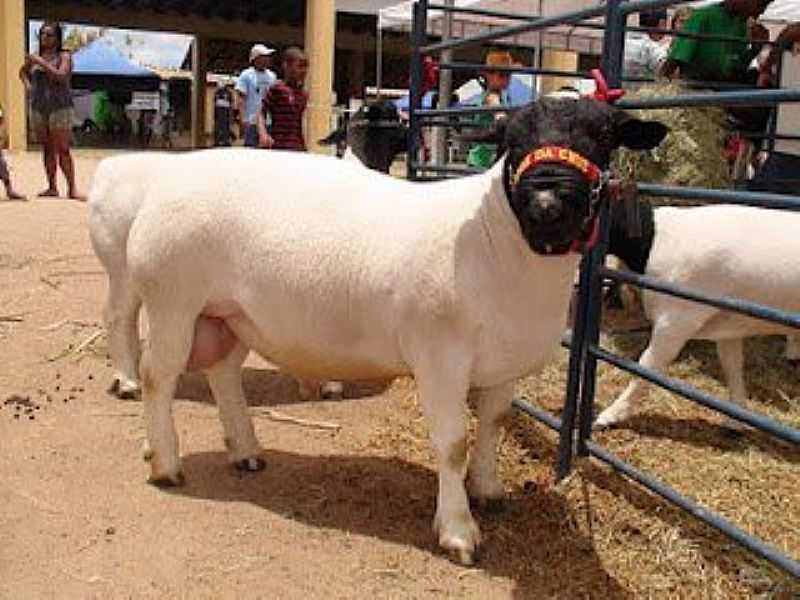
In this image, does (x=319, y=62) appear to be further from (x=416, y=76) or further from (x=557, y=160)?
(x=557, y=160)

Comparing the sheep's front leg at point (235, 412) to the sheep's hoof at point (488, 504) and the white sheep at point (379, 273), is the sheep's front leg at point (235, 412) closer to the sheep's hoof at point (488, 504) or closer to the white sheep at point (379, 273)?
the white sheep at point (379, 273)

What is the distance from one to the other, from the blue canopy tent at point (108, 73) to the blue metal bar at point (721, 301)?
38.3 m

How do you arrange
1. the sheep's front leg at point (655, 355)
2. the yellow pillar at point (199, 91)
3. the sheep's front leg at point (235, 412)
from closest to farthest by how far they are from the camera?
the sheep's front leg at point (235, 412) < the sheep's front leg at point (655, 355) < the yellow pillar at point (199, 91)

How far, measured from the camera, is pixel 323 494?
384cm

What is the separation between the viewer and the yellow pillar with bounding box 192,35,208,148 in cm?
3150

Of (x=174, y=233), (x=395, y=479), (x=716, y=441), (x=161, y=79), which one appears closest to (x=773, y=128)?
(x=716, y=441)

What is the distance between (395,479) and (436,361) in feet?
3.14

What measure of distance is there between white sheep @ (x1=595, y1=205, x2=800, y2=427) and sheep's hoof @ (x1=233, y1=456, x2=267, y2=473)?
5.81 ft

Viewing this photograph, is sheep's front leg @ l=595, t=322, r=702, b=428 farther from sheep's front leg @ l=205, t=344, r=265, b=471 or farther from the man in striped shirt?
the man in striped shirt

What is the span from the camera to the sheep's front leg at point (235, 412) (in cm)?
403

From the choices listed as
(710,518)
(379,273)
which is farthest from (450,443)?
(710,518)

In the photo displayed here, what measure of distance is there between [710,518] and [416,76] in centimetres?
346

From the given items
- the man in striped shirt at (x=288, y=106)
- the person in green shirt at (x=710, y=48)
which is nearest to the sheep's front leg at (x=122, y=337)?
the man in striped shirt at (x=288, y=106)

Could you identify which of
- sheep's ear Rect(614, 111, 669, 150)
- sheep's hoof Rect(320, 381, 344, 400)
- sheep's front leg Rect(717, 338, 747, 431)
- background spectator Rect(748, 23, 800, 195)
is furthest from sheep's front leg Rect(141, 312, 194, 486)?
background spectator Rect(748, 23, 800, 195)
